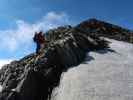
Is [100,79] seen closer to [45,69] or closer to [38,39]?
[45,69]

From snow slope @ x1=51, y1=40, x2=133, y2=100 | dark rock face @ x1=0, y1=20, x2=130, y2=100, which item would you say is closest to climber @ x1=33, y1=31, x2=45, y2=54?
dark rock face @ x1=0, y1=20, x2=130, y2=100

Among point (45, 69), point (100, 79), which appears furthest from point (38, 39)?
point (100, 79)

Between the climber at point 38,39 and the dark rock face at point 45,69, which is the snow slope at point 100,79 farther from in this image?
the climber at point 38,39

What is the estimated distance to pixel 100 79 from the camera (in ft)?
96.6

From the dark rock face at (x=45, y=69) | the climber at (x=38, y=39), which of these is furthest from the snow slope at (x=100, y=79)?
the climber at (x=38, y=39)

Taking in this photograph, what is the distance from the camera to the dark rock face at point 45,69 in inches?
1188

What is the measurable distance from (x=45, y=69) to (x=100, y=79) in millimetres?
6188

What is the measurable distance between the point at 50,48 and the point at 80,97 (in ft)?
34.8

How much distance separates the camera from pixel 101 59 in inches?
1366

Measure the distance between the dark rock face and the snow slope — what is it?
133 cm

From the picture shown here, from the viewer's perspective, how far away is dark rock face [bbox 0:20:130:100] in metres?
30.2

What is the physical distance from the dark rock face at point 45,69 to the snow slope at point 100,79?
4.38ft

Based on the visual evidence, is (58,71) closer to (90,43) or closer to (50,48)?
(50,48)

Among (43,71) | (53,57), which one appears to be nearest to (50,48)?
(53,57)
